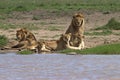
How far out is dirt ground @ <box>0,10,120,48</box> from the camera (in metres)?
18.7

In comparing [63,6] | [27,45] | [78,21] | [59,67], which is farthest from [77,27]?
[63,6]

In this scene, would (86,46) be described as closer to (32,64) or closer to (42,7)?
(32,64)

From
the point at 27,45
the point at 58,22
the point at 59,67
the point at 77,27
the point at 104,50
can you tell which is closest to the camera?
the point at 59,67

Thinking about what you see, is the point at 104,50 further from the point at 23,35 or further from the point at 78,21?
the point at 23,35

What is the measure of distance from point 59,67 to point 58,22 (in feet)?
42.0

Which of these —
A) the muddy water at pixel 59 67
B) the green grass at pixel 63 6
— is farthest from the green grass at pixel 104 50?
the green grass at pixel 63 6

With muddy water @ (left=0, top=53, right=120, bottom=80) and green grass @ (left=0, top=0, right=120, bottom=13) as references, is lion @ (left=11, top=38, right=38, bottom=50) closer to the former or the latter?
muddy water @ (left=0, top=53, right=120, bottom=80)

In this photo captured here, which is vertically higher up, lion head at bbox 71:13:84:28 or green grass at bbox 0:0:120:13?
lion head at bbox 71:13:84:28

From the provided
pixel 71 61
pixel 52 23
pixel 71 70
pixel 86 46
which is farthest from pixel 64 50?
pixel 52 23

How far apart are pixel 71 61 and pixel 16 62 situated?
1181mm

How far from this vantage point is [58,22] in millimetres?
25828

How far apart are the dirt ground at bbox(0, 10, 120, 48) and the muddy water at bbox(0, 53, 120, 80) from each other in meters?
A: 2.58

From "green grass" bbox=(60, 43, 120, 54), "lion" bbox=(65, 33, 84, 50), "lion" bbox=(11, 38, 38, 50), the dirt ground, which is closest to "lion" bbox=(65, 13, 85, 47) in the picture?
"lion" bbox=(65, 33, 84, 50)

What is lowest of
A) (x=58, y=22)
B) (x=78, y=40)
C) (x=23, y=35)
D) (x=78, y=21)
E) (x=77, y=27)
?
(x=58, y=22)
